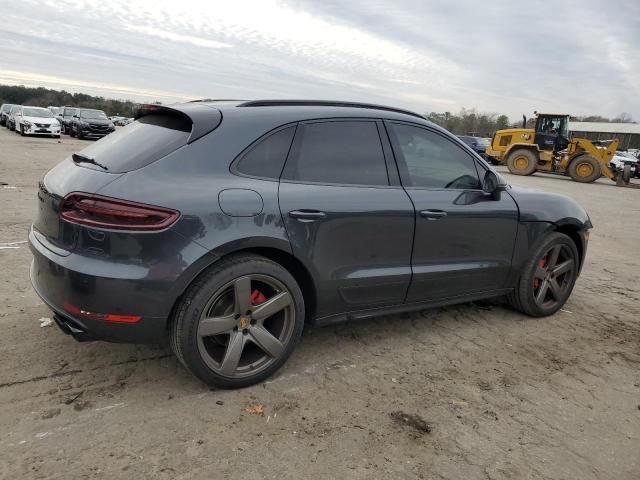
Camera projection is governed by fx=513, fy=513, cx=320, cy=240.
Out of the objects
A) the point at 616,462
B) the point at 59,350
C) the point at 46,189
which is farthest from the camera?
the point at 59,350

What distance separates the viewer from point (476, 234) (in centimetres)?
387

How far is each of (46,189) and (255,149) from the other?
4.04ft

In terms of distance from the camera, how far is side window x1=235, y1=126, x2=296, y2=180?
293 centimetres

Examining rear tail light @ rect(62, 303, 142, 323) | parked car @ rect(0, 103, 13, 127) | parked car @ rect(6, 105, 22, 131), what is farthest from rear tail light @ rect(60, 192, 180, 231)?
parked car @ rect(0, 103, 13, 127)

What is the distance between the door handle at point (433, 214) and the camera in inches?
138

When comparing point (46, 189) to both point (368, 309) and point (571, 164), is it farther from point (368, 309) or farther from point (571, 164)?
point (571, 164)

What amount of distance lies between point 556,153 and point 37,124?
25.4 metres

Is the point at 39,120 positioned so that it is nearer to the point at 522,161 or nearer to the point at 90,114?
the point at 90,114

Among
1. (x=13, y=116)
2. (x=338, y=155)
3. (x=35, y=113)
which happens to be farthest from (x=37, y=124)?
(x=338, y=155)

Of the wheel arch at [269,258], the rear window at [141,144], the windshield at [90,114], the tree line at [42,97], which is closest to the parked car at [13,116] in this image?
the windshield at [90,114]

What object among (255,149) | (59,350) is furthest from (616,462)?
(59,350)

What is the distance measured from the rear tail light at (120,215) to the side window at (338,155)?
784 millimetres

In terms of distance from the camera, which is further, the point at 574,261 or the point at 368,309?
the point at 574,261

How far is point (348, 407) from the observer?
9.54ft
